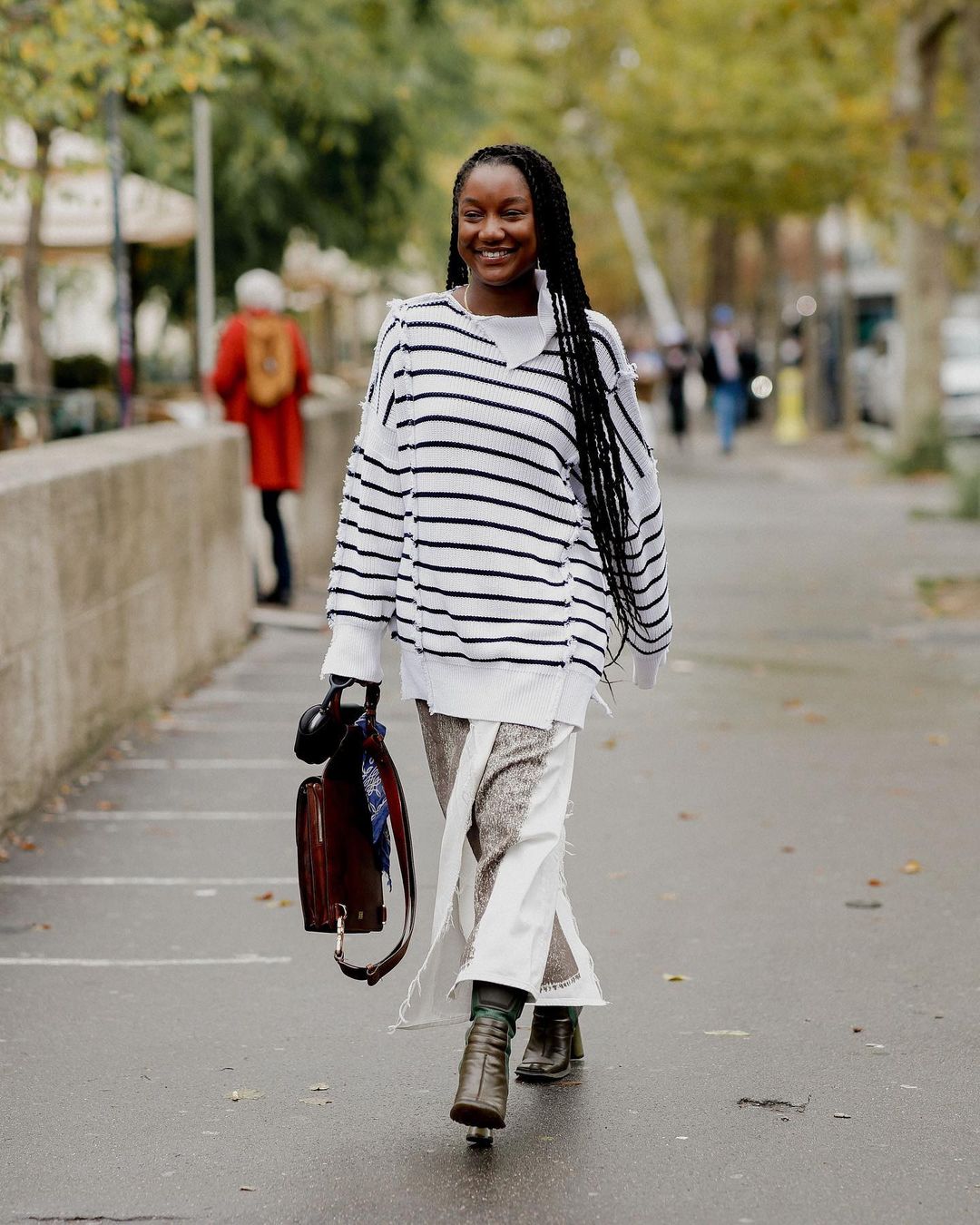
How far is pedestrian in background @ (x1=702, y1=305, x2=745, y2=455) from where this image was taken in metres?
29.5

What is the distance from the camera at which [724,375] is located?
96.8 feet

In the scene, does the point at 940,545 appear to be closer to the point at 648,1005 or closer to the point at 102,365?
the point at 102,365

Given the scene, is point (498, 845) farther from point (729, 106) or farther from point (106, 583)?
point (729, 106)

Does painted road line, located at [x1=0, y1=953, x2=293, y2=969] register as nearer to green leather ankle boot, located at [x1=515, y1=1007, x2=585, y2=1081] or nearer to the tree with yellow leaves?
green leather ankle boot, located at [x1=515, y1=1007, x2=585, y2=1081]

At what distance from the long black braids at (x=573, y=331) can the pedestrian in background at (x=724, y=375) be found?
25.3 m

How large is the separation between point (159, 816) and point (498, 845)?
347 centimetres

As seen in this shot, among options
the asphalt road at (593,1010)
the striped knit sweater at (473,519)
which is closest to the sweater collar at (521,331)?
the striped knit sweater at (473,519)

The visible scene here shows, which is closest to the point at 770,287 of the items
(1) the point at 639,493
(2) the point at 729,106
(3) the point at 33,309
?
(2) the point at 729,106

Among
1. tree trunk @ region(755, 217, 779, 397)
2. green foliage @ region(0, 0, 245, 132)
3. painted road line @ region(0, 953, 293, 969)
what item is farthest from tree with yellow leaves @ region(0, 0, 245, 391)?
tree trunk @ region(755, 217, 779, 397)

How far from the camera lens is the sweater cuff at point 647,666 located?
186 inches

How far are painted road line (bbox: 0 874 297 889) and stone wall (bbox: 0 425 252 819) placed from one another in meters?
0.46

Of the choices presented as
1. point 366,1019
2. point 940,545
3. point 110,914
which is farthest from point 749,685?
point 940,545

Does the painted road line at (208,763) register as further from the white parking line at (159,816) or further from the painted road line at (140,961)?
the painted road line at (140,961)

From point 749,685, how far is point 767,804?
9.61ft
